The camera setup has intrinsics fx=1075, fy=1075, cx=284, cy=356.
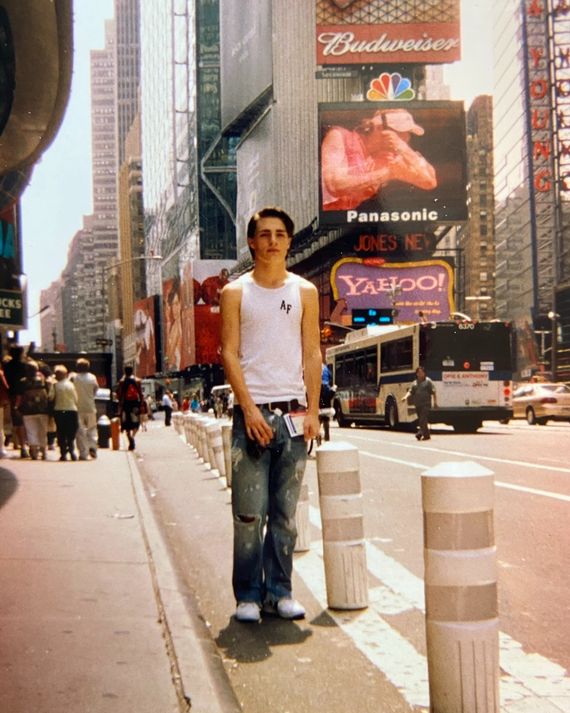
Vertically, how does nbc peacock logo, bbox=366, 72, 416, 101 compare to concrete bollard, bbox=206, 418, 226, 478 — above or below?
above

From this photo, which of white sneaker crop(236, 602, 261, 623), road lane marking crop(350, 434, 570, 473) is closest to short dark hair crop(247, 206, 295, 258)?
white sneaker crop(236, 602, 261, 623)

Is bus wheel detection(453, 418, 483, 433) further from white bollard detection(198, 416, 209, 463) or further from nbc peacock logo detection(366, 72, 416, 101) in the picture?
nbc peacock logo detection(366, 72, 416, 101)

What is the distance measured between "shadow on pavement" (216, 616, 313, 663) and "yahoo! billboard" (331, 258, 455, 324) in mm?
63069

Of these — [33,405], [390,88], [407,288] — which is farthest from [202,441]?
[390,88]

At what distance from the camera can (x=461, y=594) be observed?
3.59 m

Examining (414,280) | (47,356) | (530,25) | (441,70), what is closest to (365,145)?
(414,280)

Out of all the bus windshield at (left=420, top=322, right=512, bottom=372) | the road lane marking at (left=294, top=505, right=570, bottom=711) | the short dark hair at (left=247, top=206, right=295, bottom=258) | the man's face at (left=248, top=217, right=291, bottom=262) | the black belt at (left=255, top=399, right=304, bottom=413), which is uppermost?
the bus windshield at (left=420, top=322, right=512, bottom=372)

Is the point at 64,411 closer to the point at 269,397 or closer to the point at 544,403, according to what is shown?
the point at 269,397

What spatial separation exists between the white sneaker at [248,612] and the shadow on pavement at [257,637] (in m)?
0.04

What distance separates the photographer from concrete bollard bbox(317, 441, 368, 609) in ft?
17.7

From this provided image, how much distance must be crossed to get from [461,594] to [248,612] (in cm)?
191

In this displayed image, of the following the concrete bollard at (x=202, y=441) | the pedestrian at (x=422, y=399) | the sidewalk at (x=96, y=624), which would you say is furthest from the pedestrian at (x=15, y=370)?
the pedestrian at (x=422, y=399)

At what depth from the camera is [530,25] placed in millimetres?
112250

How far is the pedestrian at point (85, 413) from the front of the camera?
736 inches
